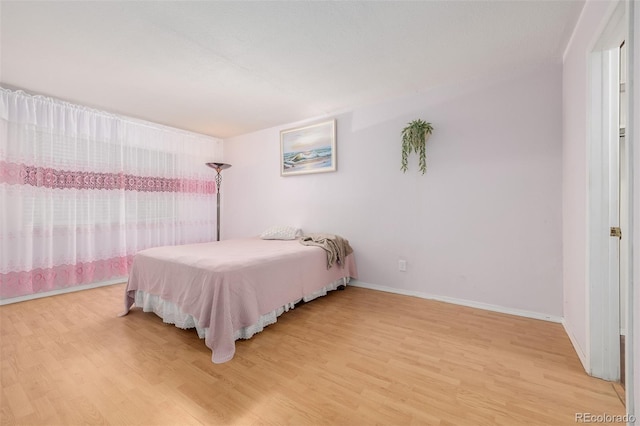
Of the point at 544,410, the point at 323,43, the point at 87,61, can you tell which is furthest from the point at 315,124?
the point at 544,410

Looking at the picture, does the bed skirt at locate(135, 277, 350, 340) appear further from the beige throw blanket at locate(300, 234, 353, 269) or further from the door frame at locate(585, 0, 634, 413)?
the door frame at locate(585, 0, 634, 413)

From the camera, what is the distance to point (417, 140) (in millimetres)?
2977

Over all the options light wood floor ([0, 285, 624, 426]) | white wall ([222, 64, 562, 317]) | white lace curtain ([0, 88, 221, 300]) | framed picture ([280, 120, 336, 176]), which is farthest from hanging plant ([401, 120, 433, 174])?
white lace curtain ([0, 88, 221, 300])

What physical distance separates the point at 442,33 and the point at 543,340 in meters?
2.47

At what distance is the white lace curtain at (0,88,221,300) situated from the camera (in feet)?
9.46

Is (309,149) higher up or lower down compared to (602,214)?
higher up

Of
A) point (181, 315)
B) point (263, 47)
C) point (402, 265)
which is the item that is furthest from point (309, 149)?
point (181, 315)

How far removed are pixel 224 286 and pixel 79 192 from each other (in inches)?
109

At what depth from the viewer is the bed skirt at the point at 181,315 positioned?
83.6 inches

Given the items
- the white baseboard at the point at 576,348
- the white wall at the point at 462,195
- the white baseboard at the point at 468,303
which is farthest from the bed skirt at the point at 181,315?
the white baseboard at the point at 576,348

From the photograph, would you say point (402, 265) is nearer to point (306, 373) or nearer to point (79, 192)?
point (306, 373)

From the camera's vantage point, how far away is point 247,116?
12.6ft

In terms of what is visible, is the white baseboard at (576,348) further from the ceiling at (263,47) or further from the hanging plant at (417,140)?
the ceiling at (263,47)

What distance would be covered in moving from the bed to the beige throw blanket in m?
0.10
